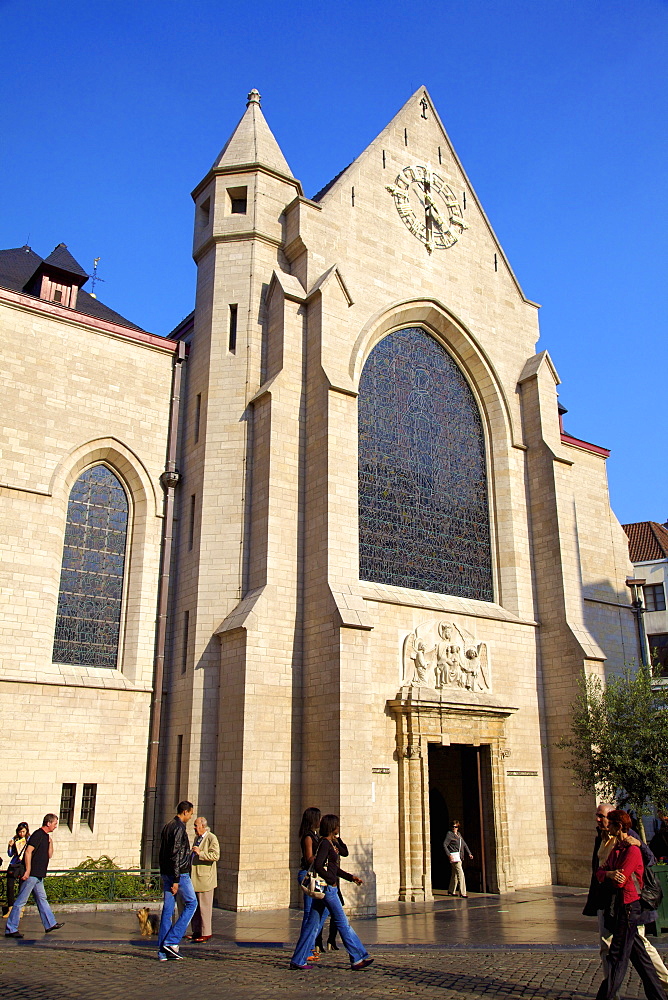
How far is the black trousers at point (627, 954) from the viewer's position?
7055mm

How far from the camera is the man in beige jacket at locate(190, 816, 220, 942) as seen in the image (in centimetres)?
1019

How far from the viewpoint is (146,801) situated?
16125 mm

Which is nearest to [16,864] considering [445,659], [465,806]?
[445,659]

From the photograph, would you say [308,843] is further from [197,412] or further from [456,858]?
[197,412]

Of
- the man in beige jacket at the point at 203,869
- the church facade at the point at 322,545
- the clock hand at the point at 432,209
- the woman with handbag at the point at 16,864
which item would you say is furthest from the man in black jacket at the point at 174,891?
the clock hand at the point at 432,209

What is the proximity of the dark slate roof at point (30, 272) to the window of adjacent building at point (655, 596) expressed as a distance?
27183 millimetres

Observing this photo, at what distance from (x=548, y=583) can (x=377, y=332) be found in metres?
7.46

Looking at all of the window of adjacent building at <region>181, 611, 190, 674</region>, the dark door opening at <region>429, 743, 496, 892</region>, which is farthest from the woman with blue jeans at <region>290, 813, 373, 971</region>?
the dark door opening at <region>429, 743, 496, 892</region>

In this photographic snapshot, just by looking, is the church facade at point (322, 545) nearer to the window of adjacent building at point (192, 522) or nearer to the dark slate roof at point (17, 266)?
the window of adjacent building at point (192, 522)

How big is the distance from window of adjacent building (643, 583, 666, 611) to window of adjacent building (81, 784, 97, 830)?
29378 millimetres

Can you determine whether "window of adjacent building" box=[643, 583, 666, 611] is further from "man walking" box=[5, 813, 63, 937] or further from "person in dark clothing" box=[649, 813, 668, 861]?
"man walking" box=[5, 813, 63, 937]

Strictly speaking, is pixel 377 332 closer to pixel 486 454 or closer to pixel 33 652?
pixel 486 454

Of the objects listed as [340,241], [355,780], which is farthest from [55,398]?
[355,780]

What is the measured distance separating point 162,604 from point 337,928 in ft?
31.8
